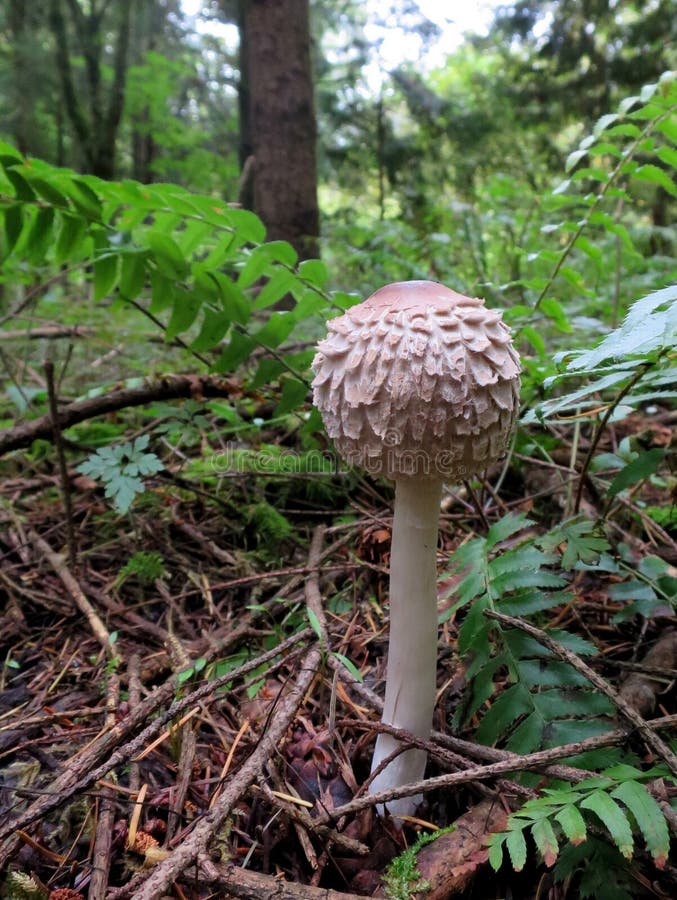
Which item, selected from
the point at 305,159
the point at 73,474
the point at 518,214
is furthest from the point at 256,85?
the point at 73,474

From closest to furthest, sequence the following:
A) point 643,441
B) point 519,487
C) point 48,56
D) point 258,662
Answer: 1. point 258,662
2. point 643,441
3. point 519,487
4. point 48,56

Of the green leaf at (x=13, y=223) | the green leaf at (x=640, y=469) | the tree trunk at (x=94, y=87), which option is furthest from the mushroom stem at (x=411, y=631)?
the tree trunk at (x=94, y=87)

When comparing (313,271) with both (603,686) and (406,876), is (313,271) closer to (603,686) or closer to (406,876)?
(603,686)

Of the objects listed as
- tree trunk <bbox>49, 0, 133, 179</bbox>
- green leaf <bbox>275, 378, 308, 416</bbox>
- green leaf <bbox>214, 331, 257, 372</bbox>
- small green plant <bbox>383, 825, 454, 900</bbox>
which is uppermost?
tree trunk <bbox>49, 0, 133, 179</bbox>

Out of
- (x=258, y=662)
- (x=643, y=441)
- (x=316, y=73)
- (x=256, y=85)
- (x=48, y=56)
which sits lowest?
(x=258, y=662)

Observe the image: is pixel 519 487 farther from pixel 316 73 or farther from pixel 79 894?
pixel 316 73

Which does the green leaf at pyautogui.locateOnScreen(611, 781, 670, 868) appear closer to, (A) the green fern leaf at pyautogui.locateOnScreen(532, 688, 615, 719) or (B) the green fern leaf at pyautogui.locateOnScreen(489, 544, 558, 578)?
(A) the green fern leaf at pyautogui.locateOnScreen(532, 688, 615, 719)

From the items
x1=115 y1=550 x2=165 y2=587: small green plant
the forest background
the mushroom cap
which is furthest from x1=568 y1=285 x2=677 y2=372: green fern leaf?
x1=115 y1=550 x2=165 y2=587: small green plant

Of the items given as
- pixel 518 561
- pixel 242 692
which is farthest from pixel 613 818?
pixel 242 692

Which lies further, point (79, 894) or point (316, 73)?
point (316, 73)
